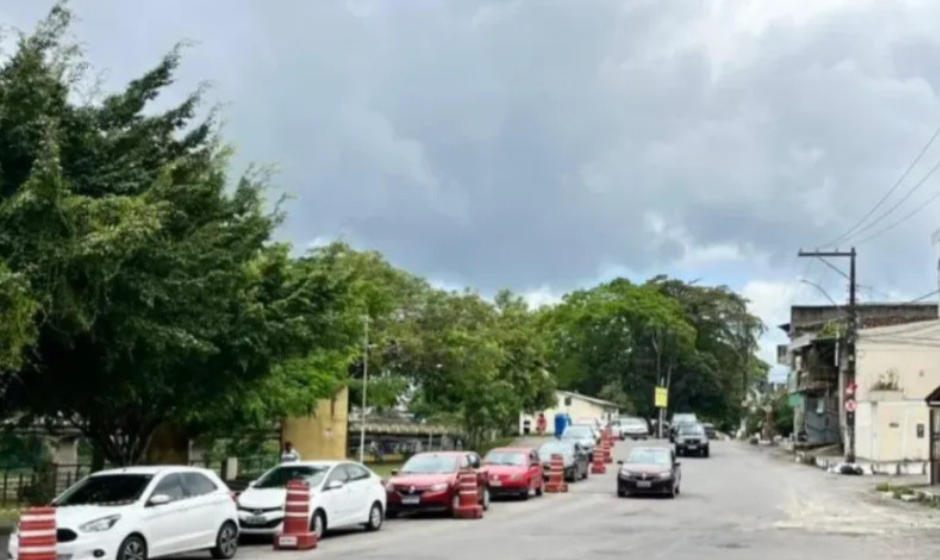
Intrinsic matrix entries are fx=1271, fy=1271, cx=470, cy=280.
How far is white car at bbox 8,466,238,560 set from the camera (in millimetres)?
16906

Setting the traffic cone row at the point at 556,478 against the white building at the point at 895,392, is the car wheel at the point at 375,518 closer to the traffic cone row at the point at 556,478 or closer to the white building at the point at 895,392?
the traffic cone row at the point at 556,478

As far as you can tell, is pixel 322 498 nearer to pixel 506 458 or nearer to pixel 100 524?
pixel 100 524

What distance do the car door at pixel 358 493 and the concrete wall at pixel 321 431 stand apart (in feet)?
56.3

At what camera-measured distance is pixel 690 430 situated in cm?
6419

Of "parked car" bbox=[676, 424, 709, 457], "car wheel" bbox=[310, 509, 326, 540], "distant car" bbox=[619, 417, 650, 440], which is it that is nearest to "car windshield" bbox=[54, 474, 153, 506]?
"car wheel" bbox=[310, 509, 326, 540]

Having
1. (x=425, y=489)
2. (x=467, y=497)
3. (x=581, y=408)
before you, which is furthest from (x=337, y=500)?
(x=581, y=408)

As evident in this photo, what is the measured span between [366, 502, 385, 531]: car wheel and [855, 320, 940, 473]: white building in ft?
116

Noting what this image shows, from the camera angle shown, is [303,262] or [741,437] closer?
[303,262]

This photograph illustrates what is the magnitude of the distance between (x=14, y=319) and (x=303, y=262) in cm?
1438

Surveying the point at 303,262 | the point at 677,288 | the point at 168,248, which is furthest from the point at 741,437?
the point at 168,248

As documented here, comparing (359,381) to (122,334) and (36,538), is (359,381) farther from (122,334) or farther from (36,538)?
(36,538)

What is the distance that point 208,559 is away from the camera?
19.8 metres

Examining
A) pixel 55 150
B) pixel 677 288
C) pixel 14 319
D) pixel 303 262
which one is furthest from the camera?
pixel 677 288

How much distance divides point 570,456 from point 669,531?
62.4ft
